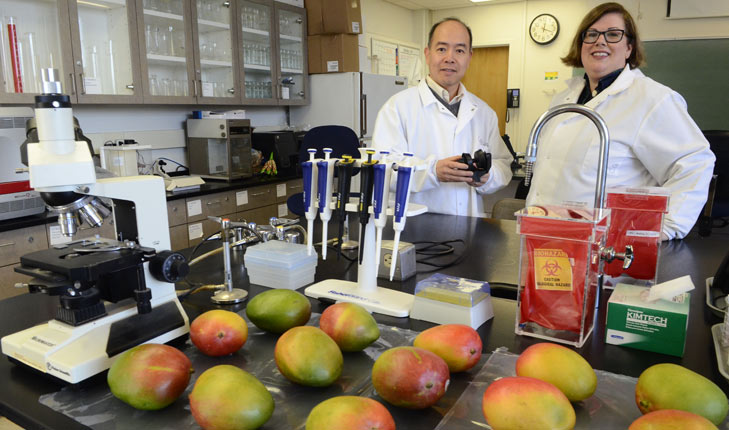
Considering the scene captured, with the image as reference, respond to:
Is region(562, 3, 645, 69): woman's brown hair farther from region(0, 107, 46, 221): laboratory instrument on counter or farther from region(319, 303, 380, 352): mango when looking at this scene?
region(0, 107, 46, 221): laboratory instrument on counter

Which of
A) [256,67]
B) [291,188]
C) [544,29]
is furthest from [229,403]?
[544,29]

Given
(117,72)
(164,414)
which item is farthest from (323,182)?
(117,72)

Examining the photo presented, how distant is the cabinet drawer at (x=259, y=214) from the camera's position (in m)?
3.57

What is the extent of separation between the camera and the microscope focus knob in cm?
93

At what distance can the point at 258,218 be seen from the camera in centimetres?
368

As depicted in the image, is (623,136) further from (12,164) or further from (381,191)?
(12,164)

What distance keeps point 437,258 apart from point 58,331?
0.94 metres

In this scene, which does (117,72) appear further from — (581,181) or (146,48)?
(581,181)

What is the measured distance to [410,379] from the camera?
2.23ft

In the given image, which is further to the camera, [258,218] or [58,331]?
[258,218]

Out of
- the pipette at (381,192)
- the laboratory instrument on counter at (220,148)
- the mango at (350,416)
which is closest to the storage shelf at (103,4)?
the laboratory instrument on counter at (220,148)

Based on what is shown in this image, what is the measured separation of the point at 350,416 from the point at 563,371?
31cm

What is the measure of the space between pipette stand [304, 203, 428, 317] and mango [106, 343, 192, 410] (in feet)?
1.44

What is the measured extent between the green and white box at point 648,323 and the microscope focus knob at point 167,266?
0.80m
